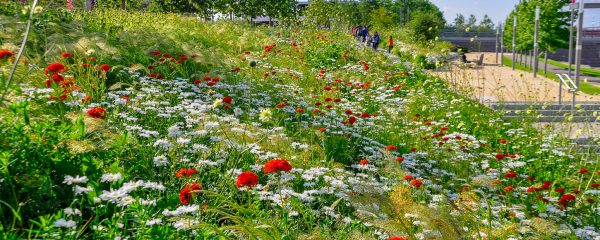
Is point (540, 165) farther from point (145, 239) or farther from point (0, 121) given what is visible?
point (0, 121)

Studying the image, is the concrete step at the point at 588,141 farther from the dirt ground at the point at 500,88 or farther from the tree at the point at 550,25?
the tree at the point at 550,25

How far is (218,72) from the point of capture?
6.80 metres

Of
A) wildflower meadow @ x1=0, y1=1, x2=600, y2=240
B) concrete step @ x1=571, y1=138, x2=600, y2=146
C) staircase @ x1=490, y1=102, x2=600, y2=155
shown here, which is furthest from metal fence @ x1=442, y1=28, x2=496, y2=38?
wildflower meadow @ x1=0, y1=1, x2=600, y2=240

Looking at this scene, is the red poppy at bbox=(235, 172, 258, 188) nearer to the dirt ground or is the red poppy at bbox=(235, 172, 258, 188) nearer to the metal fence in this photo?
the dirt ground

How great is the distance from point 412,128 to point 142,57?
3.65 metres

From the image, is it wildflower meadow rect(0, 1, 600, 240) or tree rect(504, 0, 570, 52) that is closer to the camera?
wildflower meadow rect(0, 1, 600, 240)

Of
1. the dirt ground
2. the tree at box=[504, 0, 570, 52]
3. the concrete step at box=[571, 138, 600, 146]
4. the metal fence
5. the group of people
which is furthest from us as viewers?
the metal fence

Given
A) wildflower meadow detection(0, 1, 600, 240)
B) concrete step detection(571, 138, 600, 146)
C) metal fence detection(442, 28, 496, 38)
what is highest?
metal fence detection(442, 28, 496, 38)

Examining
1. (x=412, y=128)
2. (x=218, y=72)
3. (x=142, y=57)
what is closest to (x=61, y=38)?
(x=142, y=57)

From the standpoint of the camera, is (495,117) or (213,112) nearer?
(213,112)

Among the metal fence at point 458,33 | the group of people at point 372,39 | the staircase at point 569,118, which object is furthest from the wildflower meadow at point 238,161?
the metal fence at point 458,33

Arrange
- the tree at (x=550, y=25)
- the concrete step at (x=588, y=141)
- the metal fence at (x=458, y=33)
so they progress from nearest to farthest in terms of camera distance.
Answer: the concrete step at (x=588, y=141) < the tree at (x=550, y=25) < the metal fence at (x=458, y=33)

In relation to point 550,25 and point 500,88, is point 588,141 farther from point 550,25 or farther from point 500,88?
point 550,25

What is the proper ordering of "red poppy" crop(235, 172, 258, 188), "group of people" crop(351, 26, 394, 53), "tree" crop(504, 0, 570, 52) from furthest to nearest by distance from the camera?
"tree" crop(504, 0, 570, 52), "group of people" crop(351, 26, 394, 53), "red poppy" crop(235, 172, 258, 188)
